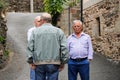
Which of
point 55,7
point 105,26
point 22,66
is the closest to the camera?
point 22,66

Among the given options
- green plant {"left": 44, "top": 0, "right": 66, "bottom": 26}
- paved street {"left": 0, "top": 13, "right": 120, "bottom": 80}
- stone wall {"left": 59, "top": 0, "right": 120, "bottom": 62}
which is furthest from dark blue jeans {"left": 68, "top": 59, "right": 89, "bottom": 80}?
green plant {"left": 44, "top": 0, "right": 66, "bottom": 26}

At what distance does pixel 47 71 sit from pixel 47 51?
37 centimetres

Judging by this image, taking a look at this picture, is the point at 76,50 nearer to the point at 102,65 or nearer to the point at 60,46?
the point at 60,46

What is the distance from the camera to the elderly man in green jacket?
6.87 meters

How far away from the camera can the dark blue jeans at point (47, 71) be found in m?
6.89

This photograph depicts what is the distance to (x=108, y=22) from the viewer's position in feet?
45.1

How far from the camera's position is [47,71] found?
6.93m

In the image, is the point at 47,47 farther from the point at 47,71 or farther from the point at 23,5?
the point at 23,5

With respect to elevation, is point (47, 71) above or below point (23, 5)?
below

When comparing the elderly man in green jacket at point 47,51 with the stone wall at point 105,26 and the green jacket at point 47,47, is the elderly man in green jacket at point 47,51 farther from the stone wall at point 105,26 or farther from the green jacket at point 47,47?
the stone wall at point 105,26

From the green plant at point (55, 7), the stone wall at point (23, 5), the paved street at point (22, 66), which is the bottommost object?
the paved street at point (22, 66)

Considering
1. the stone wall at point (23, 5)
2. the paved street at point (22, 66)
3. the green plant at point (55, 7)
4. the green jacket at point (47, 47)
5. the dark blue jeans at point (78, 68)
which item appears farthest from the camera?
the stone wall at point (23, 5)

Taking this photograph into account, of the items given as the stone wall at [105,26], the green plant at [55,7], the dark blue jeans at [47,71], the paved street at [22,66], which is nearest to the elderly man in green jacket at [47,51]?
the dark blue jeans at [47,71]

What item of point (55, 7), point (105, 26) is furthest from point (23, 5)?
point (105, 26)
